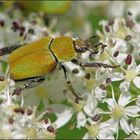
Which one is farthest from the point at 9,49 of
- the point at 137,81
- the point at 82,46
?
the point at 137,81

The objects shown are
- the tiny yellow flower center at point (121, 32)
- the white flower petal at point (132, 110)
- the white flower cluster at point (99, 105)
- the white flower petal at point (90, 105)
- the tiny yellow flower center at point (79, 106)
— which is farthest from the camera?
the tiny yellow flower center at point (121, 32)

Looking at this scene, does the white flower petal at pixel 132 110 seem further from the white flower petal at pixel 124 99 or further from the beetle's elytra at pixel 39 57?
the beetle's elytra at pixel 39 57

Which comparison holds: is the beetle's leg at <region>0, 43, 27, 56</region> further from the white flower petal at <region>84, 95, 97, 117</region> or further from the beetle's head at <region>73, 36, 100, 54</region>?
the white flower petal at <region>84, 95, 97, 117</region>

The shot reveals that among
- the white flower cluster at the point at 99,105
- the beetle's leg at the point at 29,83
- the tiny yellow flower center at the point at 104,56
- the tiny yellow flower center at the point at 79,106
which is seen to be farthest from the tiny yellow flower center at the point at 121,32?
the beetle's leg at the point at 29,83

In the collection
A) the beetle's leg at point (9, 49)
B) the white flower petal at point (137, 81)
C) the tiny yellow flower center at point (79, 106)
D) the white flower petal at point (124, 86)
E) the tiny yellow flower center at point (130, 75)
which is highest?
the beetle's leg at point (9, 49)

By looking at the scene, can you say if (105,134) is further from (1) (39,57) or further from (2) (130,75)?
(1) (39,57)

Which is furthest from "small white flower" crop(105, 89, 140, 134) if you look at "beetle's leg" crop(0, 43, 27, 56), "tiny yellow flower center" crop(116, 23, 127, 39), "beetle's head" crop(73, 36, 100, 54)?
"beetle's leg" crop(0, 43, 27, 56)

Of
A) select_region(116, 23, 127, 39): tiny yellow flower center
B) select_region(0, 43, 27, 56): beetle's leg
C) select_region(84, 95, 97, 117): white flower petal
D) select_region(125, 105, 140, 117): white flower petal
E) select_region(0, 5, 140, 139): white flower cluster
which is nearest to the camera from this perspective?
select_region(0, 5, 140, 139): white flower cluster

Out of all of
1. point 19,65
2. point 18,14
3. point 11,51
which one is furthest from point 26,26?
point 19,65
